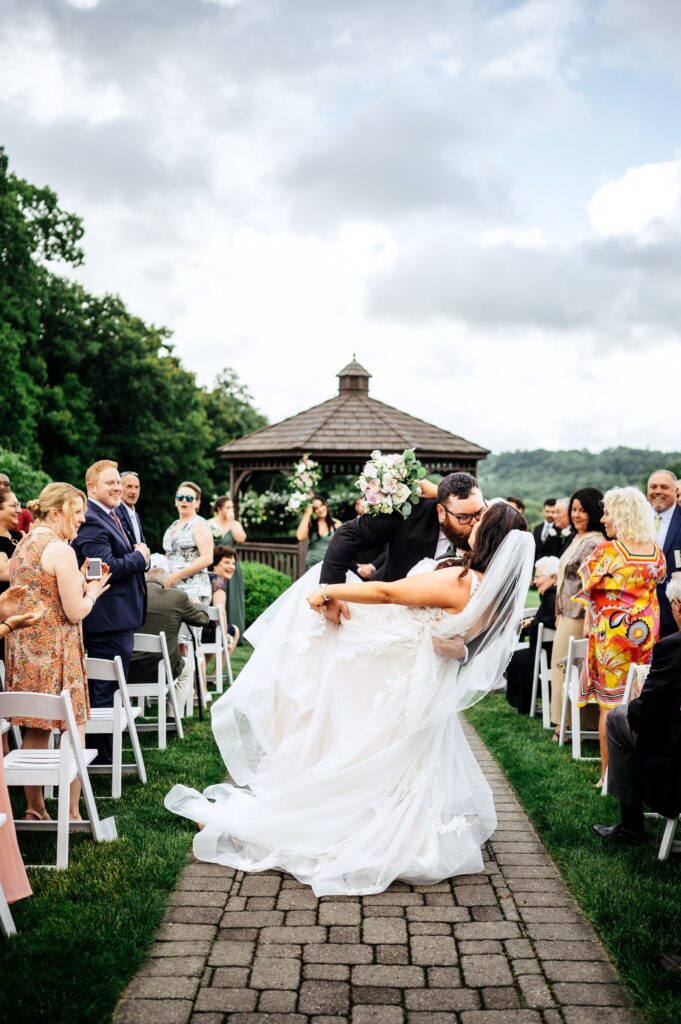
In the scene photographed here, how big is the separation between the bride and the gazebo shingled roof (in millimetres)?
16086

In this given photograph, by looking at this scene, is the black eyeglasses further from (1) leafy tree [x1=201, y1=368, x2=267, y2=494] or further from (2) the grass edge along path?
(1) leafy tree [x1=201, y1=368, x2=267, y2=494]

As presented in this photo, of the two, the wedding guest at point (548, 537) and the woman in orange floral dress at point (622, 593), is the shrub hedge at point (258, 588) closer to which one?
the wedding guest at point (548, 537)

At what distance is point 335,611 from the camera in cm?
521

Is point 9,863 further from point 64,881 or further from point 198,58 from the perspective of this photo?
point 198,58

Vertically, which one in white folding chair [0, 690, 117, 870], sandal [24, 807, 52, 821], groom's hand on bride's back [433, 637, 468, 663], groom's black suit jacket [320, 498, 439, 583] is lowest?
sandal [24, 807, 52, 821]

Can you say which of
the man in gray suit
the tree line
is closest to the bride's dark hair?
the man in gray suit

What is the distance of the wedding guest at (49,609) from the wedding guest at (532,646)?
189 inches

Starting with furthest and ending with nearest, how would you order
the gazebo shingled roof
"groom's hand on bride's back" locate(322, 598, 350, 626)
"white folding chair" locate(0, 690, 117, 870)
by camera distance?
1. the gazebo shingled roof
2. "groom's hand on bride's back" locate(322, 598, 350, 626)
3. "white folding chair" locate(0, 690, 117, 870)

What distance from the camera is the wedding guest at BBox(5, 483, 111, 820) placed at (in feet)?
16.8

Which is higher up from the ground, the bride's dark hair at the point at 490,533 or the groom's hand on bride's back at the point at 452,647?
the bride's dark hair at the point at 490,533

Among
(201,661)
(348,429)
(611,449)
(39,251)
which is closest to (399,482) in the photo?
(201,661)

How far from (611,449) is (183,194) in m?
38.0

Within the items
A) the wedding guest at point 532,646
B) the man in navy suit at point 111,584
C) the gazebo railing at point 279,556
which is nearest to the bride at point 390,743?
the man in navy suit at point 111,584

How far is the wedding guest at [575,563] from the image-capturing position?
7.44 m
